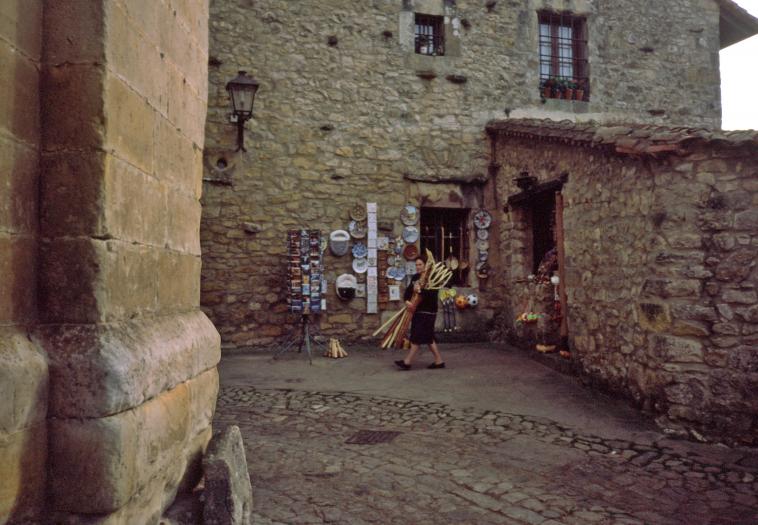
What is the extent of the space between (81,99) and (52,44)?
18 centimetres

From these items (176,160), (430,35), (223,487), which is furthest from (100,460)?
(430,35)

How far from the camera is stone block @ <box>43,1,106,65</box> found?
1.57 m

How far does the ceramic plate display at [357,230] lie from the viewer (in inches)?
369

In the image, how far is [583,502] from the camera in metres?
3.43

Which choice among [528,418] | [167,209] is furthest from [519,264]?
[167,209]

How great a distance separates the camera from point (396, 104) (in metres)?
9.77

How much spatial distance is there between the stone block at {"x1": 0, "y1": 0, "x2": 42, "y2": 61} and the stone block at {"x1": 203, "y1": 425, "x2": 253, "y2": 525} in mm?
1515

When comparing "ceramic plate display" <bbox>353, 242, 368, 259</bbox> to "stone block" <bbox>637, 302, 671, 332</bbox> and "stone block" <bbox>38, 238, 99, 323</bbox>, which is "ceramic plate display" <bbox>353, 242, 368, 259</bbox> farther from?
"stone block" <bbox>38, 238, 99, 323</bbox>

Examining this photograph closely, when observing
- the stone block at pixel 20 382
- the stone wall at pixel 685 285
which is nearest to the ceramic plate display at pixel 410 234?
the stone wall at pixel 685 285

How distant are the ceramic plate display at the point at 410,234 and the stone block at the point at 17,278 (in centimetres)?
819

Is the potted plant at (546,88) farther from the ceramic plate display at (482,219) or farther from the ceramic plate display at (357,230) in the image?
the ceramic plate display at (357,230)

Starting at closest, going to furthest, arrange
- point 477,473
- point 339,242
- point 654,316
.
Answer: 1. point 477,473
2. point 654,316
3. point 339,242

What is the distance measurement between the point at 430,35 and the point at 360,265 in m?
4.44

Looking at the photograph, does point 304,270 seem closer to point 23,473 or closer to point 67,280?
point 67,280
